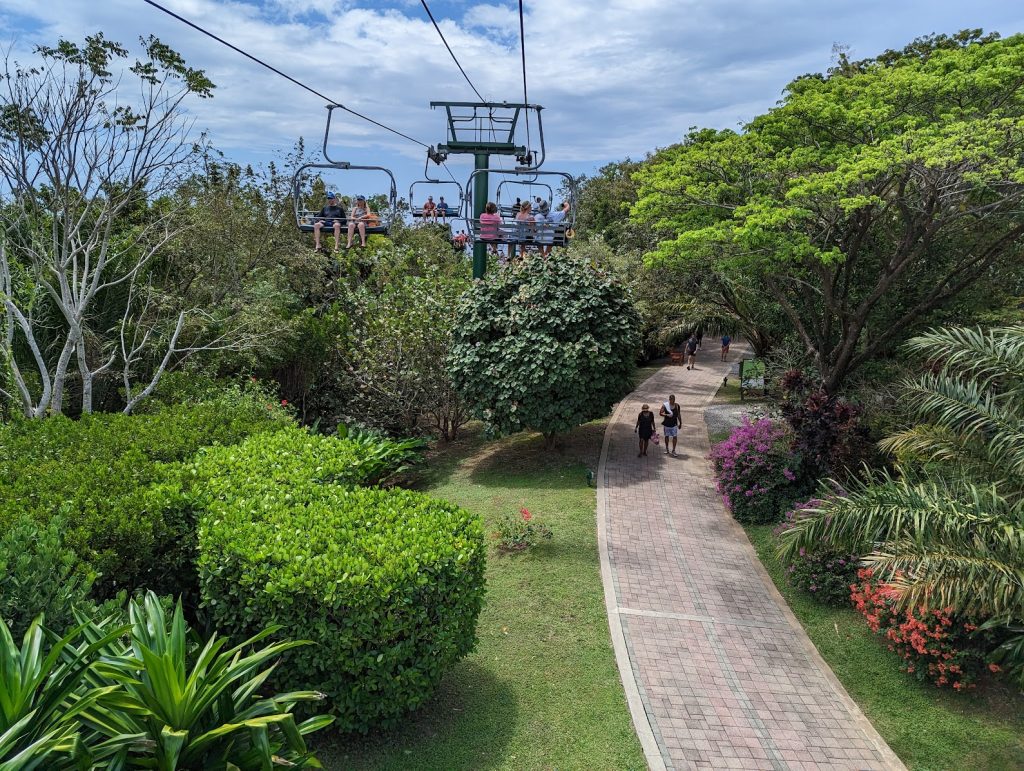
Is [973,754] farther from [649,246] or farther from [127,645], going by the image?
[649,246]

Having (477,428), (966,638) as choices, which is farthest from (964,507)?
(477,428)

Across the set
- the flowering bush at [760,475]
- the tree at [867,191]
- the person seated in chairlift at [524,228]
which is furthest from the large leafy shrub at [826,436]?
the person seated in chairlift at [524,228]

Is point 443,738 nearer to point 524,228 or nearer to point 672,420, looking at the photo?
point 672,420

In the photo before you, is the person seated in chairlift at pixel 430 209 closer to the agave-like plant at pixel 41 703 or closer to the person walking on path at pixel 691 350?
the person walking on path at pixel 691 350

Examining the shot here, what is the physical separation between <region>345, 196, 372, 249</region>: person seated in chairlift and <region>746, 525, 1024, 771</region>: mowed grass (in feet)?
36.7

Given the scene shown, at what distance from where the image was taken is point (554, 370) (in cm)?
1407

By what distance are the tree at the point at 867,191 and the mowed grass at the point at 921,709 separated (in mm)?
6378

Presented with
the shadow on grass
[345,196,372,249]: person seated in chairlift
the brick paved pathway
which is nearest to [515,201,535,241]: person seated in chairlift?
[345,196,372,249]: person seated in chairlift

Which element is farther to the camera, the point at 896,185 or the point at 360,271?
the point at 360,271

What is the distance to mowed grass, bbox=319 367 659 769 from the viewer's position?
6.42m

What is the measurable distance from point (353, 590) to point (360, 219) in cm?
1056

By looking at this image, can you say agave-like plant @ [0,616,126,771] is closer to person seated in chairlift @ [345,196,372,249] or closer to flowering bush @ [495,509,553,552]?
flowering bush @ [495,509,553,552]

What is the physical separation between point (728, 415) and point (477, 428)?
290 inches

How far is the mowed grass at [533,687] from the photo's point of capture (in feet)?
21.1
